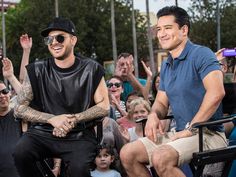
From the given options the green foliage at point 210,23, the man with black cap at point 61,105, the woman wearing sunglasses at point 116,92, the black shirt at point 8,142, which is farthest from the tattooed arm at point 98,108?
the green foliage at point 210,23

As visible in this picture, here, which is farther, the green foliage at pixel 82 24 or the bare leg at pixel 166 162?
the green foliage at pixel 82 24

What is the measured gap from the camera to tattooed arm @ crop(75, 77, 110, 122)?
4.41 meters

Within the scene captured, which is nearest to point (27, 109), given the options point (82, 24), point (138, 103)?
point (138, 103)

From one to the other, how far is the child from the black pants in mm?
1330

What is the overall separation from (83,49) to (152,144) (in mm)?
47055

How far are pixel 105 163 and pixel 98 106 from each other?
1.49 m

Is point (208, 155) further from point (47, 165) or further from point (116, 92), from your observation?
point (116, 92)

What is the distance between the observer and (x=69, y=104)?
4500mm

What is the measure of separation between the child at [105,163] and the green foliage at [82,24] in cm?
4392

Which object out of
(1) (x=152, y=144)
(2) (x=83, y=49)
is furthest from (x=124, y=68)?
(2) (x=83, y=49)

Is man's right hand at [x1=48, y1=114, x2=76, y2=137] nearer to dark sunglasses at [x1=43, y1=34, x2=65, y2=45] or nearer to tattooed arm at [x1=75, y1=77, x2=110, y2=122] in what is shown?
tattooed arm at [x1=75, y1=77, x2=110, y2=122]

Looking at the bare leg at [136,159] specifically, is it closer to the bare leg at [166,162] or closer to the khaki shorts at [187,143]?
the khaki shorts at [187,143]

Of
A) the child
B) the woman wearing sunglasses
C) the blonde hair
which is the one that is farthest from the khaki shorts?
the woman wearing sunglasses

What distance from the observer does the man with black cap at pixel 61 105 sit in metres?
4.32
